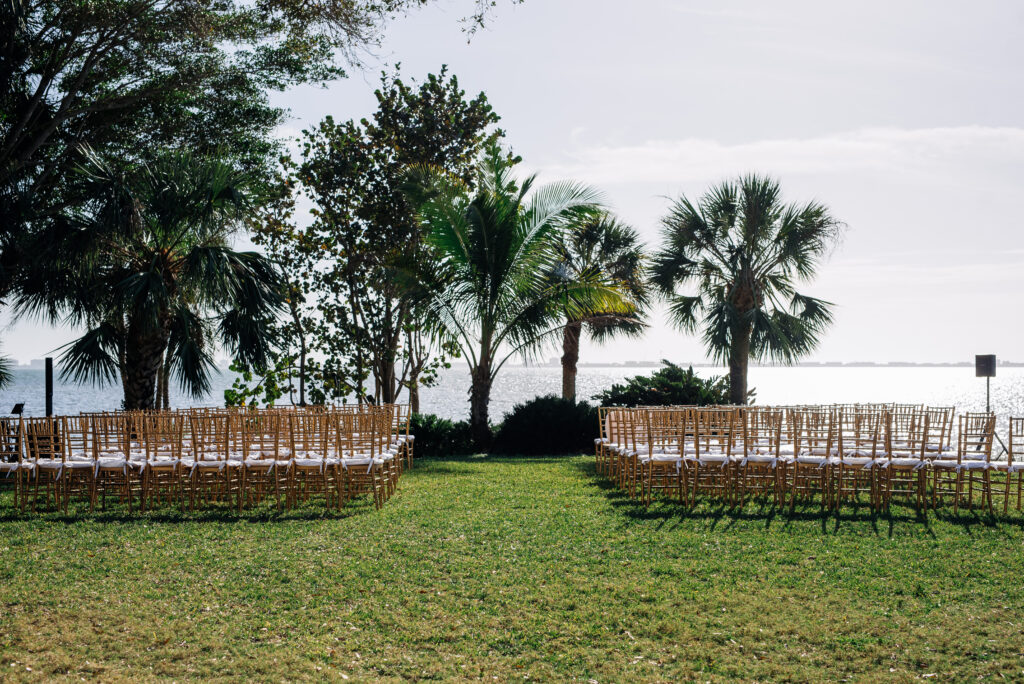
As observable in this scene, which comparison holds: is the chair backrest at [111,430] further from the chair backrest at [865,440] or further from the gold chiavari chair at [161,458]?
the chair backrest at [865,440]

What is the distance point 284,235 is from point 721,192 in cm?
1056

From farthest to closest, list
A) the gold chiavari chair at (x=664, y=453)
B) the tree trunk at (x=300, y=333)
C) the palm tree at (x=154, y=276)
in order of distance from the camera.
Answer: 1. the tree trunk at (x=300, y=333)
2. the palm tree at (x=154, y=276)
3. the gold chiavari chair at (x=664, y=453)

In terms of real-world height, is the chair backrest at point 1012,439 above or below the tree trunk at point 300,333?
below

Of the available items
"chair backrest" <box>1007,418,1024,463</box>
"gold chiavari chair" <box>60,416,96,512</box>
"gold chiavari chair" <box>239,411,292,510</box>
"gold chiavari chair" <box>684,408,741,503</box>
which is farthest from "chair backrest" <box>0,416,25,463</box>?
"chair backrest" <box>1007,418,1024,463</box>

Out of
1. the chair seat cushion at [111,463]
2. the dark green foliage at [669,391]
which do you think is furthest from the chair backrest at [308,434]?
the dark green foliage at [669,391]

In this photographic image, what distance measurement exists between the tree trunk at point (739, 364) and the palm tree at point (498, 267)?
337 cm

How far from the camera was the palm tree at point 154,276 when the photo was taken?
13453 mm

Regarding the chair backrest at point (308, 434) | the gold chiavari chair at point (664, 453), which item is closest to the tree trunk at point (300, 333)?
the chair backrest at point (308, 434)

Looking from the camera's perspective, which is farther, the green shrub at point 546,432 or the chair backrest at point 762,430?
the green shrub at point 546,432

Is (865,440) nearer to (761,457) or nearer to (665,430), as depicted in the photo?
(761,457)

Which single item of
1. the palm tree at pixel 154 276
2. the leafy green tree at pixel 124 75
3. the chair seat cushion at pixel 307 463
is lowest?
the chair seat cushion at pixel 307 463

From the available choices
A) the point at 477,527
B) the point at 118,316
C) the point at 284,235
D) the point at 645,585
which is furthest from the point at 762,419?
the point at 284,235

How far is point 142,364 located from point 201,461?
5.58 metres

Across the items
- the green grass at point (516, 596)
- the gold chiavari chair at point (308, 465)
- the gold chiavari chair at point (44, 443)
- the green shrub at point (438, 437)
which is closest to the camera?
the green grass at point (516, 596)
